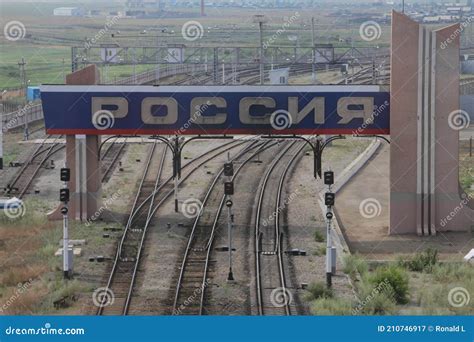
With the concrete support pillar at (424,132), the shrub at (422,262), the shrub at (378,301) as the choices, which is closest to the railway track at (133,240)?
A: the shrub at (378,301)

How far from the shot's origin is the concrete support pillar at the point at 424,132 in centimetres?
3122

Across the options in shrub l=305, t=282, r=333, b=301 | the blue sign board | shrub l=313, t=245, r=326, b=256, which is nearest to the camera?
shrub l=305, t=282, r=333, b=301

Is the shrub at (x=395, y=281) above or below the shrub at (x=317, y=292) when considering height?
above

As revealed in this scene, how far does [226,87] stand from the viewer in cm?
3173

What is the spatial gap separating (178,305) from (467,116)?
38.3 meters

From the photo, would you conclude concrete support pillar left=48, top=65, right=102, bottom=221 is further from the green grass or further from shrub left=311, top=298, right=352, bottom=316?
shrub left=311, top=298, right=352, bottom=316

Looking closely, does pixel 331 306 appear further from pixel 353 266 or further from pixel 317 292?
pixel 353 266

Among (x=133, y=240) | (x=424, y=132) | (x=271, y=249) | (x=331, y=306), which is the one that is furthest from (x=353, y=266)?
(x=133, y=240)

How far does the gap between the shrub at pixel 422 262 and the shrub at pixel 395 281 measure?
6.49 feet

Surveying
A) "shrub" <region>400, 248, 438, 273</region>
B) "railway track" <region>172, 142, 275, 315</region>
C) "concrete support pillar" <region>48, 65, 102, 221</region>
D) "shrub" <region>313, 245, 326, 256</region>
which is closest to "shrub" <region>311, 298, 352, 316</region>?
"railway track" <region>172, 142, 275, 315</region>

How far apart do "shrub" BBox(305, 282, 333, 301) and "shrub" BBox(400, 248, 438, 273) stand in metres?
3.28

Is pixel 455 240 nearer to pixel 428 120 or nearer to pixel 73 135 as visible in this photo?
pixel 428 120

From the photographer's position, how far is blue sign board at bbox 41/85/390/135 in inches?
1246

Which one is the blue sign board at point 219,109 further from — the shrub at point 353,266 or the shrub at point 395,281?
the shrub at point 395,281
